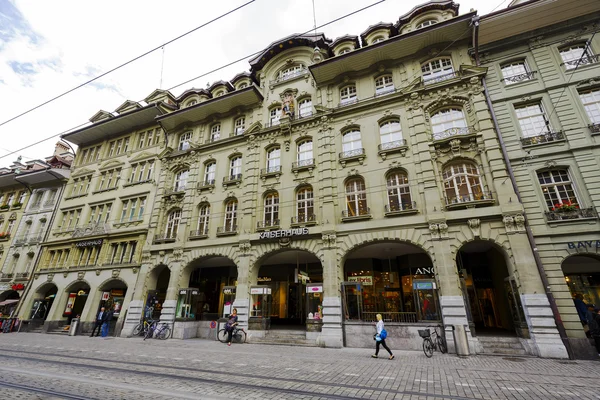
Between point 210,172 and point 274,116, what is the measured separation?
23.7 feet

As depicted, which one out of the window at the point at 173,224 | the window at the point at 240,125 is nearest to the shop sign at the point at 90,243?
the window at the point at 173,224

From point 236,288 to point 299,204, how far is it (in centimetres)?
699

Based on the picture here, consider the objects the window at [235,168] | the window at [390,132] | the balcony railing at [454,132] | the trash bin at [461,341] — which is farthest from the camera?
the window at [235,168]

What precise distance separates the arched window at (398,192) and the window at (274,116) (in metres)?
10.5

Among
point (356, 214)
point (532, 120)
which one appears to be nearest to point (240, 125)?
point (356, 214)

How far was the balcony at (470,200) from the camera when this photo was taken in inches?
573

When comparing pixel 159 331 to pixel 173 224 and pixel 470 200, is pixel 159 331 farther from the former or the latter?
pixel 470 200

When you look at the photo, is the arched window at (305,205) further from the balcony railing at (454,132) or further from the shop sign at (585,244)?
the shop sign at (585,244)

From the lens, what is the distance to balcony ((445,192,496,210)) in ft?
47.8

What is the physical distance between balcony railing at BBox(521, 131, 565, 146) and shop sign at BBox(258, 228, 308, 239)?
512 inches

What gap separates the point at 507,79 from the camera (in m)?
17.0

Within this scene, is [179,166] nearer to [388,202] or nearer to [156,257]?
[156,257]

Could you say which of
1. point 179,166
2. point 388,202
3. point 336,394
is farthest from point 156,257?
point 336,394

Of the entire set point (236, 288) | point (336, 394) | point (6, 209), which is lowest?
point (336, 394)
